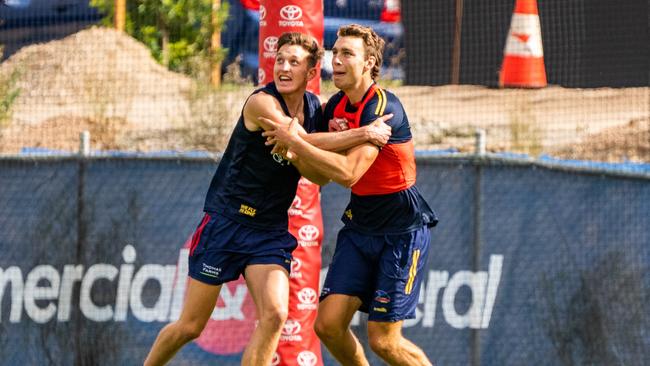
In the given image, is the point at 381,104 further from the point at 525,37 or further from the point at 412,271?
the point at 525,37

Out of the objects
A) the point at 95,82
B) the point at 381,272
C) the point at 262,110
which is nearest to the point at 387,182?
the point at 381,272

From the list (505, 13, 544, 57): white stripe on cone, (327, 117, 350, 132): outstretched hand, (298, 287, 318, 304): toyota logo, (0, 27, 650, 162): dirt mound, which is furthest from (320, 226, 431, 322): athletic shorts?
(505, 13, 544, 57): white stripe on cone

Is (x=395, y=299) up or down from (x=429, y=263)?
up

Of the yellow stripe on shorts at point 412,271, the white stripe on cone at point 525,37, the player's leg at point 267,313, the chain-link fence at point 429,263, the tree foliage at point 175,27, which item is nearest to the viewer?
the player's leg at point 267,313

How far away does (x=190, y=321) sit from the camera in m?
7.59

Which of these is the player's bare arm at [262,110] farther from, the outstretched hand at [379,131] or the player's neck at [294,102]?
the outstretched hand at [379,131]

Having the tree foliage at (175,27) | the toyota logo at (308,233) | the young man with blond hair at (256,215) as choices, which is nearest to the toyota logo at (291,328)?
the toyota logo at (308,233)

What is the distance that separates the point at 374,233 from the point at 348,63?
1.16 metres

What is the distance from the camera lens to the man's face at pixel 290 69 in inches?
297

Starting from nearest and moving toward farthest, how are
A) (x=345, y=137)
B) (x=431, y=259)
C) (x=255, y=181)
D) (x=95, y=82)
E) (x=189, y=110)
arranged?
(x=345, y=137)
(x=255, y=181)
(x=431, y=259)
(x=189, y=110)
(x=95, y=82)

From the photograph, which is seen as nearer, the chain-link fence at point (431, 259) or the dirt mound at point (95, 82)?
the chain-link fence at point (431, 259)

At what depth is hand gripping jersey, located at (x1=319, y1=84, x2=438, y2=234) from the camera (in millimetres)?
7746

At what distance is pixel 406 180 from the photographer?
7.90 meters

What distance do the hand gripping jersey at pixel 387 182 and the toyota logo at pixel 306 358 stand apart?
1.43m
